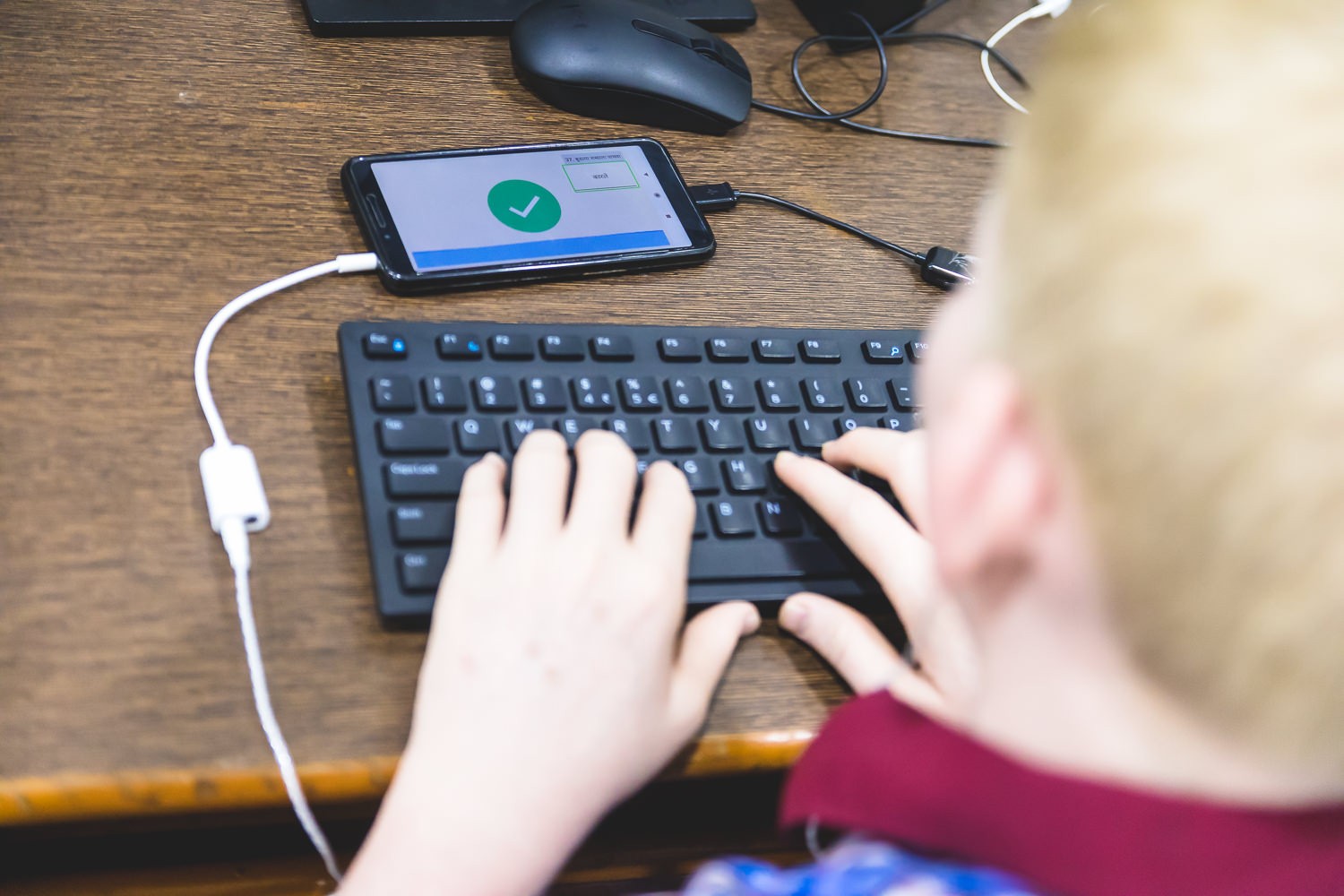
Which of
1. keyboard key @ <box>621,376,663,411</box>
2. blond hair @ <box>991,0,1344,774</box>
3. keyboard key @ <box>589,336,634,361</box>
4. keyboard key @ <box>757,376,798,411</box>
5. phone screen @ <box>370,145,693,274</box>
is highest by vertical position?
blond hair @ <box>991,0,1344,774</box>

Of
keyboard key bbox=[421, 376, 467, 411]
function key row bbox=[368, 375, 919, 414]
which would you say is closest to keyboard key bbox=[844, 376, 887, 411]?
function key row bbox=[368, 375, 919, 414]

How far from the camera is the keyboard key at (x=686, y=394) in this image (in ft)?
1.84

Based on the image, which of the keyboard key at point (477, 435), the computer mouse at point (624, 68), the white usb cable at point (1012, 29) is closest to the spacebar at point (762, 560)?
the keyboard key at point (477, 435)

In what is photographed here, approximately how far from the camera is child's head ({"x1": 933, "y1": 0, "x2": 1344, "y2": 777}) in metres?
0.30

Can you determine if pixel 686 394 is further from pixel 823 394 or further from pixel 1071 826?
pixel 1071 826

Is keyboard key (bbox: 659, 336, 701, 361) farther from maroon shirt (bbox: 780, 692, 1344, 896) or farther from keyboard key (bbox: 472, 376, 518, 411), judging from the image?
maroon shirt (bbox: 780, 692, 1344, 896)

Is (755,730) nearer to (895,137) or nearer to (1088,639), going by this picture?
(1088,639)

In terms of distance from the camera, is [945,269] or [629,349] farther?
[945,269]

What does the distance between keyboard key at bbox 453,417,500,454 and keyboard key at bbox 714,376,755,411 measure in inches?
4.5

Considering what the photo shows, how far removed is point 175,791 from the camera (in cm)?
41

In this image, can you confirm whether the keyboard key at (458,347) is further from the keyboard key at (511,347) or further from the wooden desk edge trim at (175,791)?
the wooden desk edge trim at (175,791)

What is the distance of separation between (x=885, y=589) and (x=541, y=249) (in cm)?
26

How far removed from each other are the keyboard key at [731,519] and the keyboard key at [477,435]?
103 mm

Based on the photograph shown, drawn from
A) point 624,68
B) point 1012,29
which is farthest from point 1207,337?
point 1012,29
